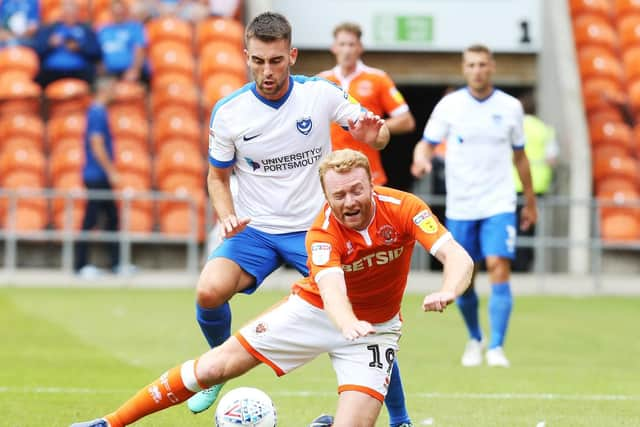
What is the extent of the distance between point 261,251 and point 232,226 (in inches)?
24.0

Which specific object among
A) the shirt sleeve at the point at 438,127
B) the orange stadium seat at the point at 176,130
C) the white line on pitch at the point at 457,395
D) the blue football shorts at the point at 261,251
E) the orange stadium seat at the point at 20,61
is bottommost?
the white line on pitch at the point at 457,395

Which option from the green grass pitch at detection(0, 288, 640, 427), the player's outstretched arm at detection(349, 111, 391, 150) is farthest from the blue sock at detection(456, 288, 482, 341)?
the player's outstretched arm at detection(349, 111, 391, 150)

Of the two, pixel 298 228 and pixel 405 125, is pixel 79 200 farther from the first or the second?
pixel 298 228

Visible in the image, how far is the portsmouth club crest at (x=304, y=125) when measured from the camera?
7.73m

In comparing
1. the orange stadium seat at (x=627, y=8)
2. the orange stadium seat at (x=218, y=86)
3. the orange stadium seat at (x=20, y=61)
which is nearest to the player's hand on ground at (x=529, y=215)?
the orange stadium seat at (x=218, y=86)

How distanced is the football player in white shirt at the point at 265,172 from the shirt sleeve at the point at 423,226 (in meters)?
1.31

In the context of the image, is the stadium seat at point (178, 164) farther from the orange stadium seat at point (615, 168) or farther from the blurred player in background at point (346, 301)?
the blurred player in background at point (346, 301)

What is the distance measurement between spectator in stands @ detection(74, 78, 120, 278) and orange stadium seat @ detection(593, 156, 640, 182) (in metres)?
6.86

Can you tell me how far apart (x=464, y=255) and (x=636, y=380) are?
3974mm

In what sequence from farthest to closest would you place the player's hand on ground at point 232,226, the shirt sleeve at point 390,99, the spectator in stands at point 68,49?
the spectator in stands at point 68,49 → the shirt sleeve at point 390,99 → the player's hand on ground at point 232,226

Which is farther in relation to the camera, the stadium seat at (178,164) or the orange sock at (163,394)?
the stadium seat at (178,164)

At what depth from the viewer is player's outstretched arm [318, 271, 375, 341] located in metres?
5.74

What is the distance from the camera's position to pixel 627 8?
22.5 m

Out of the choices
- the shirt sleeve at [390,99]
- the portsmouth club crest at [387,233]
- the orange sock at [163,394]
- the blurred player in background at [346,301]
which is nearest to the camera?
the blurred player in background at [346,301]
